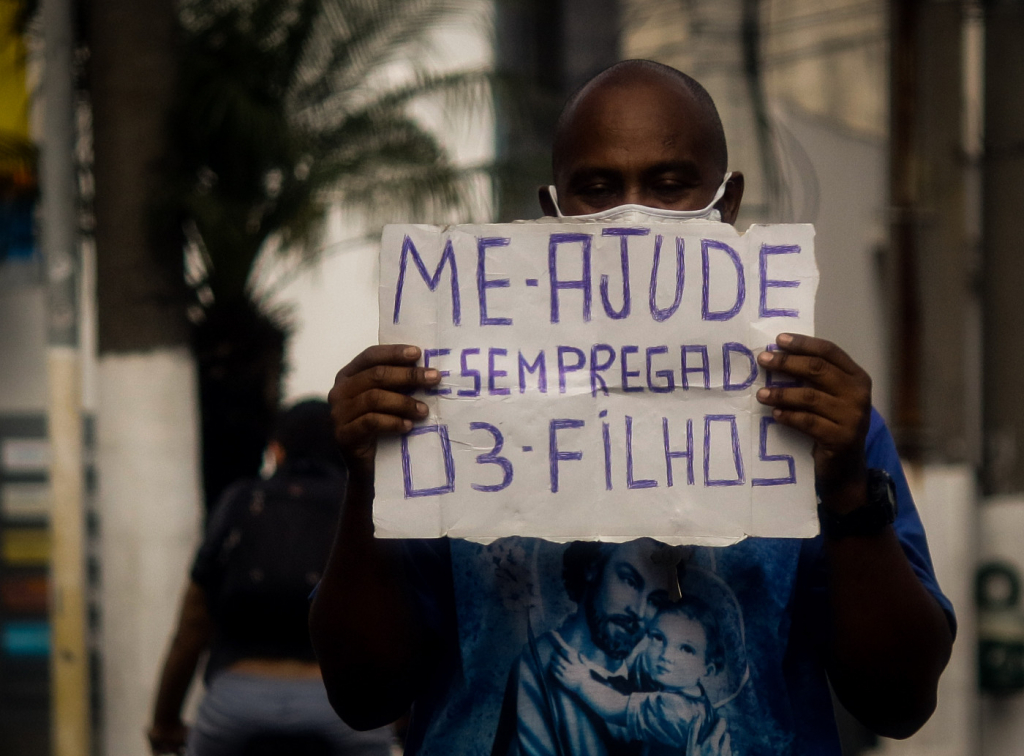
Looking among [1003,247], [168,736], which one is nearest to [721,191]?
[168,736]

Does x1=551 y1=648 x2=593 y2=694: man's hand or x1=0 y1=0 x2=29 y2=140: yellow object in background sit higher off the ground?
x1=0 y1=0 x2=29 y2=140: yellow object in background

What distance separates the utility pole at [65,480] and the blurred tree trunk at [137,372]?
12cm

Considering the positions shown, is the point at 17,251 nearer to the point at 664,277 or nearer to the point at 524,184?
the point at 524,184

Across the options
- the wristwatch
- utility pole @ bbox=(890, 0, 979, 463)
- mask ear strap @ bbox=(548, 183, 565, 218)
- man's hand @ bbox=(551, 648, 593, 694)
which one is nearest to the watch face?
the wristwatch

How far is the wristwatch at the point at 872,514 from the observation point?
153 centimetres

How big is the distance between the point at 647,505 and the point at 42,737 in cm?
825

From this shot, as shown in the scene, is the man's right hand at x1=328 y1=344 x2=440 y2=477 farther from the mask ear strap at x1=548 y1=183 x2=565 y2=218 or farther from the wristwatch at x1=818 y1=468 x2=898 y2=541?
the wristwatch at x1=818 y1=468 x2=898 y2=541

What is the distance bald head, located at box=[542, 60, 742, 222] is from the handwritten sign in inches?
2.5

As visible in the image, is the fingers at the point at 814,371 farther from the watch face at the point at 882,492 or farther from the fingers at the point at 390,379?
the fingers at the point at 390,379

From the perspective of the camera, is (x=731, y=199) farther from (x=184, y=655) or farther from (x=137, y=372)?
(x=137, y=372)

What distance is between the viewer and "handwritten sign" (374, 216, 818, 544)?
1.66 m

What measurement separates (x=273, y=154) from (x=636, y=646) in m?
5.77

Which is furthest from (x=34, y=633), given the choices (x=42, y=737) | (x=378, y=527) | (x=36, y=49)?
(x=378, y=527)

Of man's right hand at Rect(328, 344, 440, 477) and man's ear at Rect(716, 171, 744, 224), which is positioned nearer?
man's right hand at Rect(328, 344, 440, 477)
